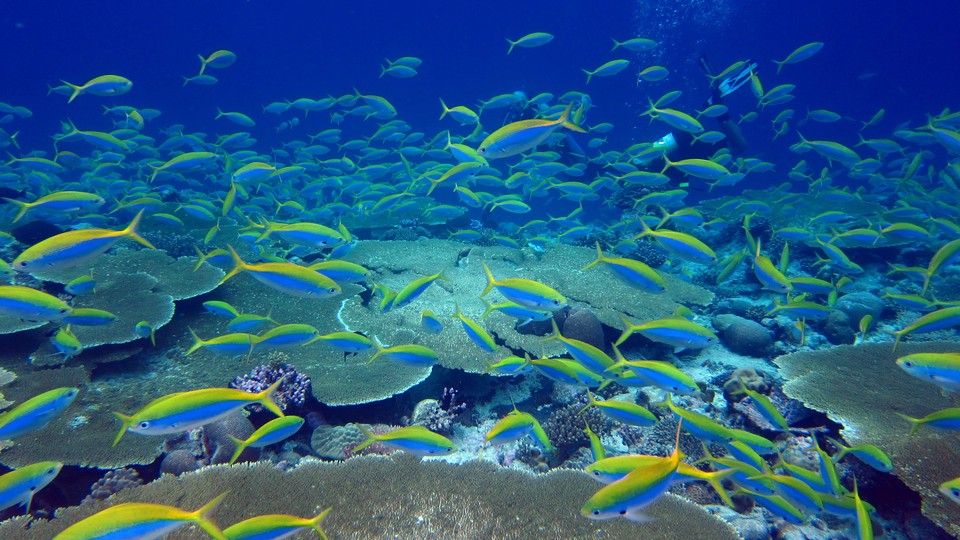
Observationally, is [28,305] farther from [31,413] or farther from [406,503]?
[406,503]

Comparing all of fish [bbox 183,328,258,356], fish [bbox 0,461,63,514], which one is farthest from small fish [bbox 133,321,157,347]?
fish [bbox 0,461,63,514]

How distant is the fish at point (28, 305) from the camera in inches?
125

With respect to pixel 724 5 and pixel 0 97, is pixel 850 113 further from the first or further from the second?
pixel 0 97

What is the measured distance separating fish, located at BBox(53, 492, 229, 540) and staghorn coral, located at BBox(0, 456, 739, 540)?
1.12m

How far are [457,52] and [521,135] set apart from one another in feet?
200

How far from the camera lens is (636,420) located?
11.4 feet

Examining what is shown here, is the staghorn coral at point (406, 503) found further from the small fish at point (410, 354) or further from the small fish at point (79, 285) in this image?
the small fish at point (79, 285)

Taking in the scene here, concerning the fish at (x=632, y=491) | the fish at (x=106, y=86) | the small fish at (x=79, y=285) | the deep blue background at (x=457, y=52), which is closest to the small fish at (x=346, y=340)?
the fish at (x=632, y=491)

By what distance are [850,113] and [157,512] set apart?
263ft

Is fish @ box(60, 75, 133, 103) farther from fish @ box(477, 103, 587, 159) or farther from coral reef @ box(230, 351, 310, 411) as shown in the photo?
fish @ box(477, 103, 587, 159)

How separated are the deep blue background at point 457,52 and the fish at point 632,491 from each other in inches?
1850

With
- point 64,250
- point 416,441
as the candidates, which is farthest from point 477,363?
point 64,250

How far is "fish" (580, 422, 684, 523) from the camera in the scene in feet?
6.49

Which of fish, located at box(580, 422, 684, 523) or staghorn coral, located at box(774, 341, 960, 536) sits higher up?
fish, located at box(580, 422, 684, 523)
